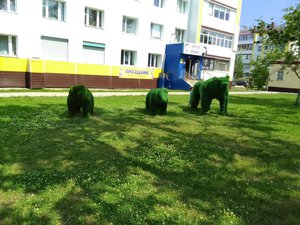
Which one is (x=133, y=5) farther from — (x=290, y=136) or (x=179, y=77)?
(x=290, y=136)

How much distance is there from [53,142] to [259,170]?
4325mm

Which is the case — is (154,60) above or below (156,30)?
below

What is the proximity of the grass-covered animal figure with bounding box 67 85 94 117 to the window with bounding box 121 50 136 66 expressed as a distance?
51.7 ft

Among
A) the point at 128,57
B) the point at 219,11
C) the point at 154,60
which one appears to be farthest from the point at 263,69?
the point at 219,11

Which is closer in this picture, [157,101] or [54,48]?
[157,101]

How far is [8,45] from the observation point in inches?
703

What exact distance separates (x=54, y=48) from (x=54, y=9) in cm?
280

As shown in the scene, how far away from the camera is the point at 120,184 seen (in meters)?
4.11

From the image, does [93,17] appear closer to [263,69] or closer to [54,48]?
[54,48]

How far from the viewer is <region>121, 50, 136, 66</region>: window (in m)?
24.0

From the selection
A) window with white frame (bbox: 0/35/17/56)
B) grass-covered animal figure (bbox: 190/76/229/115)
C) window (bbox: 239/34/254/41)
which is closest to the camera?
grass-covered animal figure (bbox: 190/76/229/115)

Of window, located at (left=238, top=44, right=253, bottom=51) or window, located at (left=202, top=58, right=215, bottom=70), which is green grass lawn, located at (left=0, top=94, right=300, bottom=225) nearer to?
window, located at (left=202, top=58, right=215, bottom=70)

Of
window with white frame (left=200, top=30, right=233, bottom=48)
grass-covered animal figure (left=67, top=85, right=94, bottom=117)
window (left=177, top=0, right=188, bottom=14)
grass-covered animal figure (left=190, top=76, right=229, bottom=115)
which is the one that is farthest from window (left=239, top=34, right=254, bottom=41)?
grass-covered animal figure (left=67, top=85, right=94, bottom=117)

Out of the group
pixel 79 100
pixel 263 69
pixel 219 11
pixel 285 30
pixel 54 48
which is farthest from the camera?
pixel 219 11
